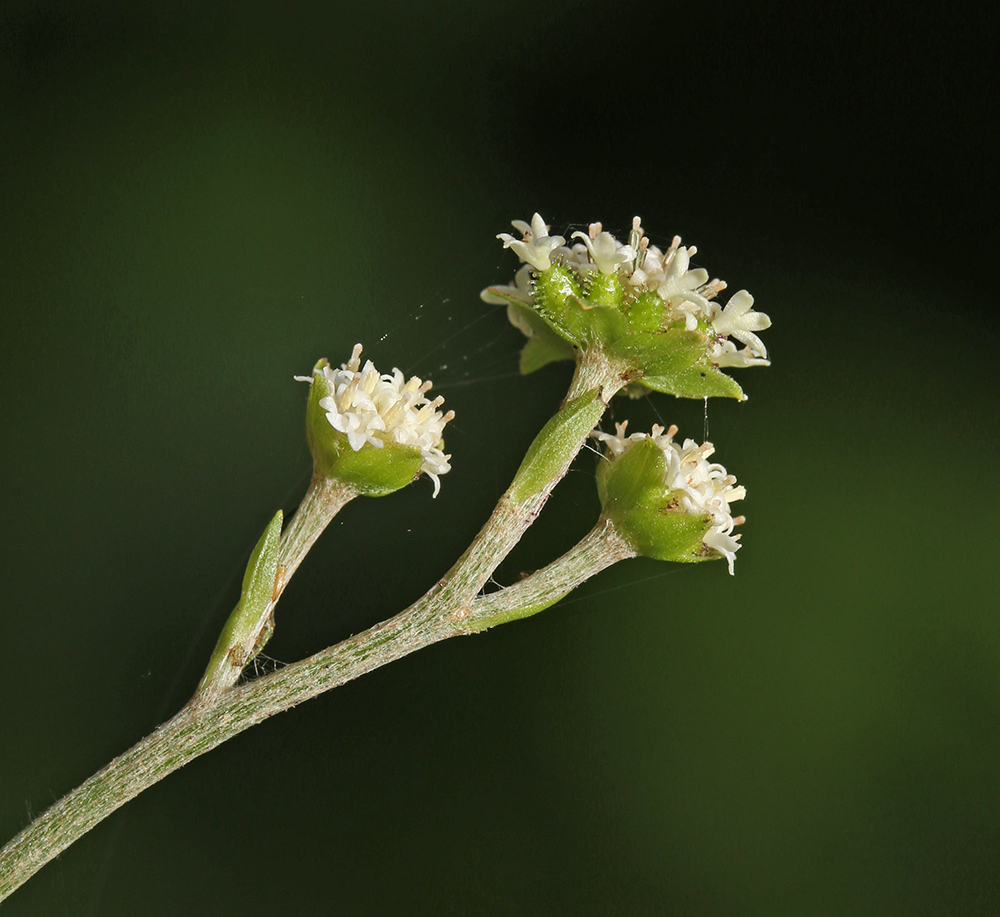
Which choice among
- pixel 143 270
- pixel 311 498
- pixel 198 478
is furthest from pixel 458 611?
pixel 143 270

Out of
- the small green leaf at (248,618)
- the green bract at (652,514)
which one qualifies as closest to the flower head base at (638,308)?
the green bract at (652,514)

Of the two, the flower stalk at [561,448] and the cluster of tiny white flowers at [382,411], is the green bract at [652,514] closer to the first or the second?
the flower stalk at [561,448]

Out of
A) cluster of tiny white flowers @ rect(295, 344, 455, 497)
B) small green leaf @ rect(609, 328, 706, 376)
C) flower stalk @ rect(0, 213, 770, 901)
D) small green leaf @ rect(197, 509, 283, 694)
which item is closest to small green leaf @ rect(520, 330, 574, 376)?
flower stalk @ rect(0, 213, 770, 901)

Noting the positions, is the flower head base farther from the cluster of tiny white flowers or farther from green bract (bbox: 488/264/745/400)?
the cluster of tiny white flowers

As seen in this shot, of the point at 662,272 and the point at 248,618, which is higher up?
the point at 662,272

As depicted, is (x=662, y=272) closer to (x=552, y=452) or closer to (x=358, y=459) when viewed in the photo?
(x=552, y=452)

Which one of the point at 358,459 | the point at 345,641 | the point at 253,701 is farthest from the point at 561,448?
the point at 253,701

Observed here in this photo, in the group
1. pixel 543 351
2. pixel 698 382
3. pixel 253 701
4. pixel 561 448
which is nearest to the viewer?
pixel 253 701
